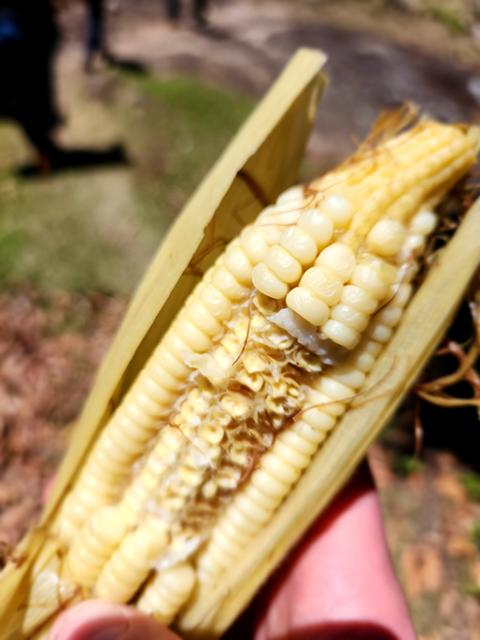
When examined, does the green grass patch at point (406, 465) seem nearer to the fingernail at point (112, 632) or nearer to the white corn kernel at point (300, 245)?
the fingernail at point (112, 632)

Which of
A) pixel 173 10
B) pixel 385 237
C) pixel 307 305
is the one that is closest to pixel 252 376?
pixel 307 305

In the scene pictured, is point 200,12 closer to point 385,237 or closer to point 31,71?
point 31,71

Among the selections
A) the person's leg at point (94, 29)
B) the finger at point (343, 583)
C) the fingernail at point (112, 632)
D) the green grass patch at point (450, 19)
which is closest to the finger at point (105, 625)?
the fingernail at point (112, 632)

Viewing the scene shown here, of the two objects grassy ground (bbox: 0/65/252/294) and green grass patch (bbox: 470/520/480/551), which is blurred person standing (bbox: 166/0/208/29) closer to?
grassy ground (bbox: 0/65/252/294)

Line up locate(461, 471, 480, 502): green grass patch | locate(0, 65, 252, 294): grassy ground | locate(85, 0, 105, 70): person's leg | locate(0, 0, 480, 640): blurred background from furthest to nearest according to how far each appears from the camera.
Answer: locate(85, 0, 105, 70): person's leg
locate(0, 65, 252, 294): grassy ground
locate(461, 471, 480, 502): green grass patch
locate(0, 0, 480, 640): blurred background

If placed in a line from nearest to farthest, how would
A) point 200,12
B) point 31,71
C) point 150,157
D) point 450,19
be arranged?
point 450,19, point 150,157, point 31,71, point 200,12

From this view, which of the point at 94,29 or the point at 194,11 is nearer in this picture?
the point at 94,29

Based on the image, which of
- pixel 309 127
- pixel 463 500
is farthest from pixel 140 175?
pixel 463 500

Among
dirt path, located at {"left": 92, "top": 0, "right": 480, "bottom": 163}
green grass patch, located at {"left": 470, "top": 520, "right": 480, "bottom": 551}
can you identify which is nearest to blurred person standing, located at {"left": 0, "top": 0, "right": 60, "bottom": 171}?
dirt path, located at {"left": 92, "top": 0, "right": 480, "bottom": 163}
